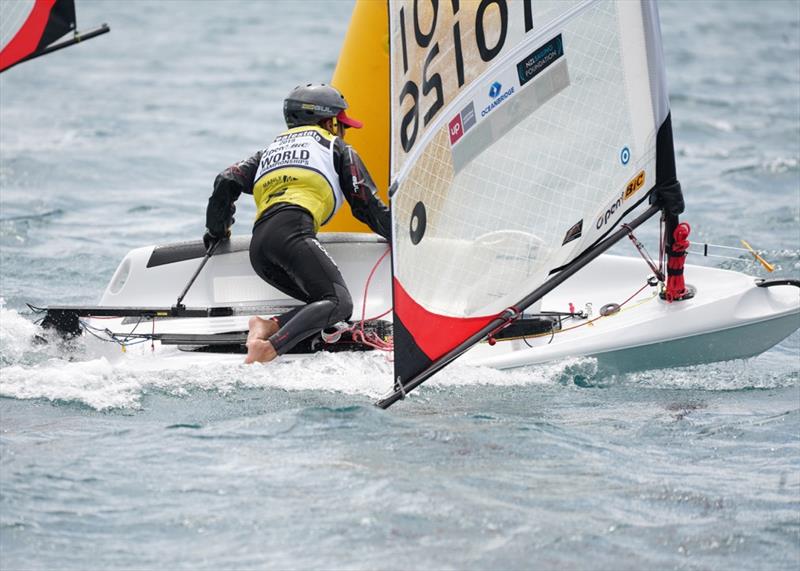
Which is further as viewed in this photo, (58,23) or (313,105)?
(58,23)

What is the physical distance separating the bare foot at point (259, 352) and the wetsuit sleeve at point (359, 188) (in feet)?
2.51

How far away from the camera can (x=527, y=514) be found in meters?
3.61

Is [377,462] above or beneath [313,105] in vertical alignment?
beneath

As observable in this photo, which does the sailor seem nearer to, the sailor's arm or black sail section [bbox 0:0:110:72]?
the sailor's arm

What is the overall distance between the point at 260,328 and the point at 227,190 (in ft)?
2.68

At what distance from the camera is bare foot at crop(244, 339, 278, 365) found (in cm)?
473

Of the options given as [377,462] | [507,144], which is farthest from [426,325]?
[507,144]

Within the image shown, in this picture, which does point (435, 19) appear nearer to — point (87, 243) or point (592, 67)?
point (592, 67)

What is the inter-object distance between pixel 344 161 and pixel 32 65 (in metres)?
13.4

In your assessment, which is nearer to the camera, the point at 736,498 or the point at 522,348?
the point at 736,498

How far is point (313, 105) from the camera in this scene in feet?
17.1

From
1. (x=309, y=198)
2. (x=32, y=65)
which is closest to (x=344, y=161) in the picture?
(x=309, y=198)

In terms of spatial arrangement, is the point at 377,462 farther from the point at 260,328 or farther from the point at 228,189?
the point at 228,189

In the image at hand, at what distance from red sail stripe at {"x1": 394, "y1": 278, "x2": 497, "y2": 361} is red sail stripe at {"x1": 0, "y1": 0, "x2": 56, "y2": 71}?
300cm
